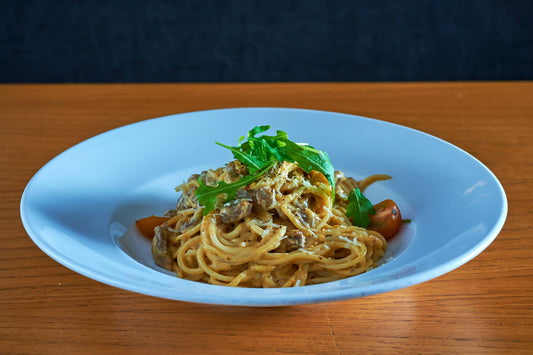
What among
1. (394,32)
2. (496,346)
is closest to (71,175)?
(496,346)

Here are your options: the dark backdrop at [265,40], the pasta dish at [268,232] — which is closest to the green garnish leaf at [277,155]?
the pasta dish at [268,232]

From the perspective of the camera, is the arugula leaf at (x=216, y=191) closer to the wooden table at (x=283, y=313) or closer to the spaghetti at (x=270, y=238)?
the spaghetti at (x=270, y=238)

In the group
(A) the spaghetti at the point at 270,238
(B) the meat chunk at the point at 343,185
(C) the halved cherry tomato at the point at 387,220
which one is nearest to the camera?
(A) the spaghetti at the point at 270,238

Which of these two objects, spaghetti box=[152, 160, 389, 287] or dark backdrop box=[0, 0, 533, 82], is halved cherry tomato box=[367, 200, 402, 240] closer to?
spaghetti box=[152, 160, 389, 287]

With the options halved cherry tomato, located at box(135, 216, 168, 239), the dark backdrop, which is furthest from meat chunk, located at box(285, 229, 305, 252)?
the dark backdrop

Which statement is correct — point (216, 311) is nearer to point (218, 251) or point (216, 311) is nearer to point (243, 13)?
point (218, 251)

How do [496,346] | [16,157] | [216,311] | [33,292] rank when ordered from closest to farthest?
[496,346] < [216,311] < [33,292] < [16,157]

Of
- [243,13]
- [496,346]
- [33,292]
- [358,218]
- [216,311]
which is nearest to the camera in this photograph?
[496,346]
